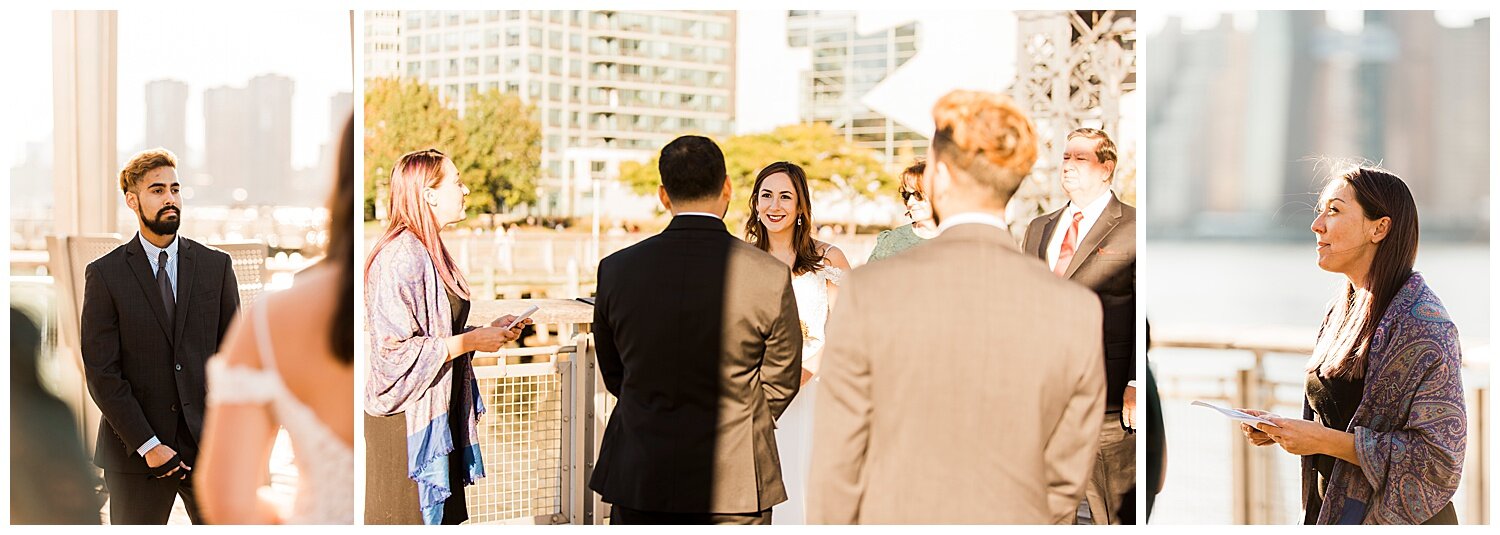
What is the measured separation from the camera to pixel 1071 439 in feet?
9.93

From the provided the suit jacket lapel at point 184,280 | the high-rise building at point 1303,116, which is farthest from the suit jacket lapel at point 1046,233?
the suit jacket lapel at point 184,280

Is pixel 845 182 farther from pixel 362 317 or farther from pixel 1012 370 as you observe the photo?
pixel 1012 370

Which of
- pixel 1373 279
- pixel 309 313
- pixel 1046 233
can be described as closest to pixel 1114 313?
pixel 1046 233

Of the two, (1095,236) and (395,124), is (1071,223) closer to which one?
(1095,236)

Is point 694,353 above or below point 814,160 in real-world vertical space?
below

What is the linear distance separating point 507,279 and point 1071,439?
437 centimetres

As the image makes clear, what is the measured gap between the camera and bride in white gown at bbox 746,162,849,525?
4566 millimetres

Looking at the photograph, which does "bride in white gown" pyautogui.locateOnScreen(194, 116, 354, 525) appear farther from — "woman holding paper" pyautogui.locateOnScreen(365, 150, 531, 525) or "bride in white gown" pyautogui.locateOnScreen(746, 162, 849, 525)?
"bride in white gown" pyautogui.locateOnScreen(746, 162, 849, 525)

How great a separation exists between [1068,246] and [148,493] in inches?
126

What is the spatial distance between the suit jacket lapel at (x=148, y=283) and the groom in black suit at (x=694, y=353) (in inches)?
63.9

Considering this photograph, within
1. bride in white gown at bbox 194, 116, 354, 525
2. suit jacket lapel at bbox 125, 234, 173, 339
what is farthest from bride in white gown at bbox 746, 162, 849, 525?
suit jacket lapel at bbox 125, 234, 173, 339

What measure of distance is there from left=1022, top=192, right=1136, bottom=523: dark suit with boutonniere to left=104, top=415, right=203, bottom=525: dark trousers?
9.87ft

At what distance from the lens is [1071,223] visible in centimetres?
439
